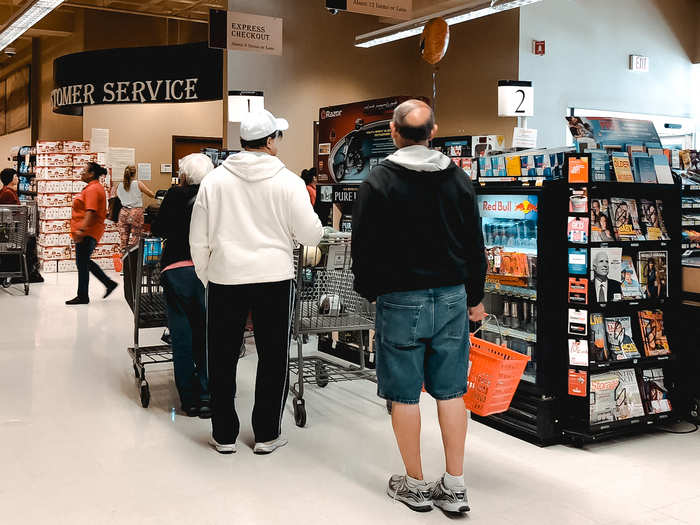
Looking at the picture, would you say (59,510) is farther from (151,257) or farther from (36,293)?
(36,293)

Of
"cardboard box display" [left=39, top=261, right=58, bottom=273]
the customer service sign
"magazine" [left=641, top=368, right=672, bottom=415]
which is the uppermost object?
the customer service sign

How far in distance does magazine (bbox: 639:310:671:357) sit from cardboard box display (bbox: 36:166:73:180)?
10549 mm

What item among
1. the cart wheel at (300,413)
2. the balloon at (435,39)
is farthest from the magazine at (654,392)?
the balloon at (435,39)

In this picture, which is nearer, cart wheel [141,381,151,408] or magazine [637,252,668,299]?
magazine [637,252,668,299]

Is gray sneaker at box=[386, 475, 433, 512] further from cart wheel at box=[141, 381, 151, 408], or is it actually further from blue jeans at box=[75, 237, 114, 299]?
blue jeans at box=[75, 237, 114, 299]

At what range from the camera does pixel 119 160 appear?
14297 mm

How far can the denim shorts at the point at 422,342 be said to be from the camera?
3152mm

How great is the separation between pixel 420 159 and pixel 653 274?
2022 mm

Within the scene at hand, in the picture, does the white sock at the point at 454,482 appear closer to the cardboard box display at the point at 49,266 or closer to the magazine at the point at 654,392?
the magazine at the point at 654,392

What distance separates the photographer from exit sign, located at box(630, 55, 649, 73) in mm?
11414

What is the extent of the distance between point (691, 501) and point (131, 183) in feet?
33.9

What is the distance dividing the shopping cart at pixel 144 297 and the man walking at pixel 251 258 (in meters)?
1.09

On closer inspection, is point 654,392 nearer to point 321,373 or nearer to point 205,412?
point 321,373

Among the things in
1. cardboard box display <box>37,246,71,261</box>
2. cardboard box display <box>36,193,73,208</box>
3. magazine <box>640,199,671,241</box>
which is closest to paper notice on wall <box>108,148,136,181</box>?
cardboard box display <box>36,193,73,208</box>
